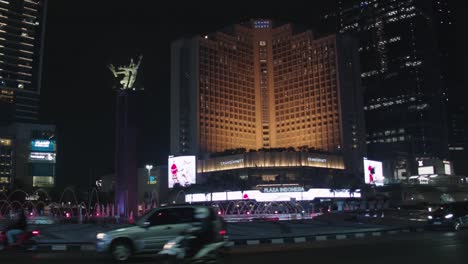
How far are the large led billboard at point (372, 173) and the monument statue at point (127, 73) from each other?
85.9 meters

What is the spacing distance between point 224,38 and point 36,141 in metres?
63.6

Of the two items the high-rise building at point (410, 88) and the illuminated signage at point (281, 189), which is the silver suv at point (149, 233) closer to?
the illuminated signage at point (281, 189)

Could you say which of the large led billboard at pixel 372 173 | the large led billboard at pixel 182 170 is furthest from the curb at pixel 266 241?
the large led billboard at pixel 372 173

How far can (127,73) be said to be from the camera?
51.4 m

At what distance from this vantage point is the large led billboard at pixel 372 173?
122375mm

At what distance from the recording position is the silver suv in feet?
48.8

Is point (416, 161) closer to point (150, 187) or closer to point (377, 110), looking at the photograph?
point (377, 110)

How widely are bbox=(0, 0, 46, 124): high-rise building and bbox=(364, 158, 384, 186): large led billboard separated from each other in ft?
418

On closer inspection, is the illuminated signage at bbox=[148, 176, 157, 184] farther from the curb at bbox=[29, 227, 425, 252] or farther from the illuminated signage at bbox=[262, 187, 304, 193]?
the curb at bbox=[29, 227, 425, 252]

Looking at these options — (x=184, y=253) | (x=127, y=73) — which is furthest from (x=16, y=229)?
(x=127, y=73)

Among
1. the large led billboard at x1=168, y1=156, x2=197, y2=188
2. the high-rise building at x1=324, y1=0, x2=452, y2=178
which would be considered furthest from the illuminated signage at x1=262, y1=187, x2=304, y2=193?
the high-rise building at x1=324, y1=0, x2=452, y2=178

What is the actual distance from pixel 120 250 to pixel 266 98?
137 metres

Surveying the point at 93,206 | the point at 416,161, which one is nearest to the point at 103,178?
the point at 93,206

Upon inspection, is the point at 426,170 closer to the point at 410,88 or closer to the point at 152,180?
the point at 410,88
